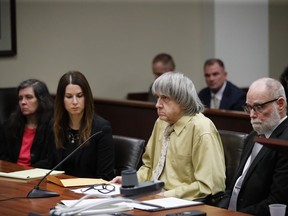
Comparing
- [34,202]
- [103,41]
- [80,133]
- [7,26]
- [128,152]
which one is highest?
[7,26]

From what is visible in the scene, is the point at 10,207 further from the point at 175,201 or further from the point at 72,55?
the point at 72,55

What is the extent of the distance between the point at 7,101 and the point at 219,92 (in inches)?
85.7

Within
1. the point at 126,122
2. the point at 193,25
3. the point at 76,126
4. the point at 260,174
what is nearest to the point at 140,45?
the point at 193,25

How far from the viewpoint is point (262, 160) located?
3900 mm

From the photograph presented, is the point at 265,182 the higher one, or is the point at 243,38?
the point at 243,38

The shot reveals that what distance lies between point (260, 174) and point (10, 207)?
50.7 inches

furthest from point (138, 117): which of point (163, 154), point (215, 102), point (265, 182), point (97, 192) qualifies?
point (265, 182)

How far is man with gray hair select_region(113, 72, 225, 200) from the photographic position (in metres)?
4.21

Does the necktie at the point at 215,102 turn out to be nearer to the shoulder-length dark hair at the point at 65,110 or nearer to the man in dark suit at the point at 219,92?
the man in dark suit at the point at 219,92

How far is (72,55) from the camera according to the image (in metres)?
8.83

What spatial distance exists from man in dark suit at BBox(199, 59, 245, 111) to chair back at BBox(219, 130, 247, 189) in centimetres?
282

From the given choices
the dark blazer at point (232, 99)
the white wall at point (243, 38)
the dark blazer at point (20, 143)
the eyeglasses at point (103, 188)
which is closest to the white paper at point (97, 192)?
the eyeglasses at point (103, 188)

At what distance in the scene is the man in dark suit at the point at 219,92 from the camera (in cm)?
735

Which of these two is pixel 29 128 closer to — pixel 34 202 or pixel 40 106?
pixel 40 106
